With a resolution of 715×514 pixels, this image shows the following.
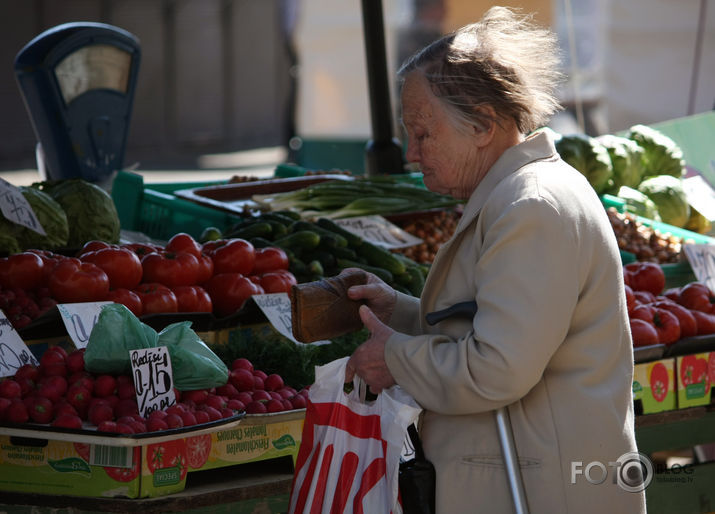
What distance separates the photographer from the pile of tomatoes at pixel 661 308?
3.54 meters

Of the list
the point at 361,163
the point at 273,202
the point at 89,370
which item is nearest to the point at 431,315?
the point at 89,370

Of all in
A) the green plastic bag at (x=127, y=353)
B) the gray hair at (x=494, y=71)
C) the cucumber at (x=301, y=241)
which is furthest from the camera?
the cucumber at (x=301, y=241)

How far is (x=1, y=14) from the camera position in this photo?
550 inches

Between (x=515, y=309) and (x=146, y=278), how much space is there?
78.2 inches

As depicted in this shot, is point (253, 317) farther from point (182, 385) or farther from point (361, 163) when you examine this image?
point (361, 163)

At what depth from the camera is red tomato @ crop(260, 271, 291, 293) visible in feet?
11.9

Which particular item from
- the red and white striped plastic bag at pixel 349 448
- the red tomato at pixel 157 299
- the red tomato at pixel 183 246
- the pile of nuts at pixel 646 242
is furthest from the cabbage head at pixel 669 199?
the red and white striped plastic bag at pixel 349 448

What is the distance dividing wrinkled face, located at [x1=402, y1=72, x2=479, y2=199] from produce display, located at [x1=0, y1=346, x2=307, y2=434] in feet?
2.96

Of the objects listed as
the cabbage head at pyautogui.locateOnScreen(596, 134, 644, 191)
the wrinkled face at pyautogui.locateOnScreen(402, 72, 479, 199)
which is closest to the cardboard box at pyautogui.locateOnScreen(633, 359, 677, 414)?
the wrinkled face at pyautogui.locateOnScreen(402, 72, 479, 199)

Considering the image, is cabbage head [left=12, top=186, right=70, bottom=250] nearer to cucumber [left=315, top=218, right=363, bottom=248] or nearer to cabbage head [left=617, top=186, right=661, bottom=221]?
cucumber [left=315, top=218, right=363, bottom=248]

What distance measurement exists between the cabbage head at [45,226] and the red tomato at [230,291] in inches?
29.2

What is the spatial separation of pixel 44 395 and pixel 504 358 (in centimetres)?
127

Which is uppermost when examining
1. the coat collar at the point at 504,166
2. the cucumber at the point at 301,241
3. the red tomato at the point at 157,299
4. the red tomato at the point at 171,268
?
the coat collar at the point at 504,166

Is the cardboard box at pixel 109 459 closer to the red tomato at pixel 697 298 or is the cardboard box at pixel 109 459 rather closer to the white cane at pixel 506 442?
the white cane at pixel 506 442
